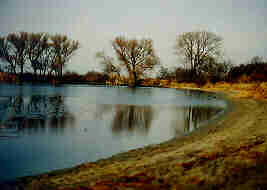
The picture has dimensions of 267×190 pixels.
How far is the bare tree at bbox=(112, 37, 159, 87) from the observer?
46438mm

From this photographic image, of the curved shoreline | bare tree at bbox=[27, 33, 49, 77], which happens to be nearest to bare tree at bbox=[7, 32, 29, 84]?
bare tree at bbox=[27, 33, 49, 77]

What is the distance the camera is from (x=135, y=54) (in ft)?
154

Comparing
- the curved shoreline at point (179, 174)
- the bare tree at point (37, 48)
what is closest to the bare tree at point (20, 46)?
the bare tree at point (37, 48)

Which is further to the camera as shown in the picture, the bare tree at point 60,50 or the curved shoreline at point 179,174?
the bare tree at point 60,50

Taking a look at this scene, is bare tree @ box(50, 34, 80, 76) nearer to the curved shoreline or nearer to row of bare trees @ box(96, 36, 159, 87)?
row of bare trees @ box(96, 36, 159, 87)

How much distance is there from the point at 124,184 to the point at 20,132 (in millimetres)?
5037

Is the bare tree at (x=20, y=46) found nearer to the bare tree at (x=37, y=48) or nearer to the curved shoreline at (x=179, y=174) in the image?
the bare tree at (x=37, y=48)

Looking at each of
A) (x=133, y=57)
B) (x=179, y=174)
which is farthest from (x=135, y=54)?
(x=179, y=174)

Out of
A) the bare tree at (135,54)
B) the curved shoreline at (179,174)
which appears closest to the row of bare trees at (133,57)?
the bare tree at (135,54)

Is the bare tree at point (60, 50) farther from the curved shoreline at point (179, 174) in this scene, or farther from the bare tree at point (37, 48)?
the curved shoreline at point (179, 174)

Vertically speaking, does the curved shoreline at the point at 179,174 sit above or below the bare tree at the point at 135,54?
below

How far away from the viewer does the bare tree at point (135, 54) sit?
152 ft

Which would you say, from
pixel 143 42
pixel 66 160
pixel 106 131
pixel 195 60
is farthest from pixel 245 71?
pixel 66 160

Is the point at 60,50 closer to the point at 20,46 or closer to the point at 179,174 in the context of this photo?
the point at 20,46
